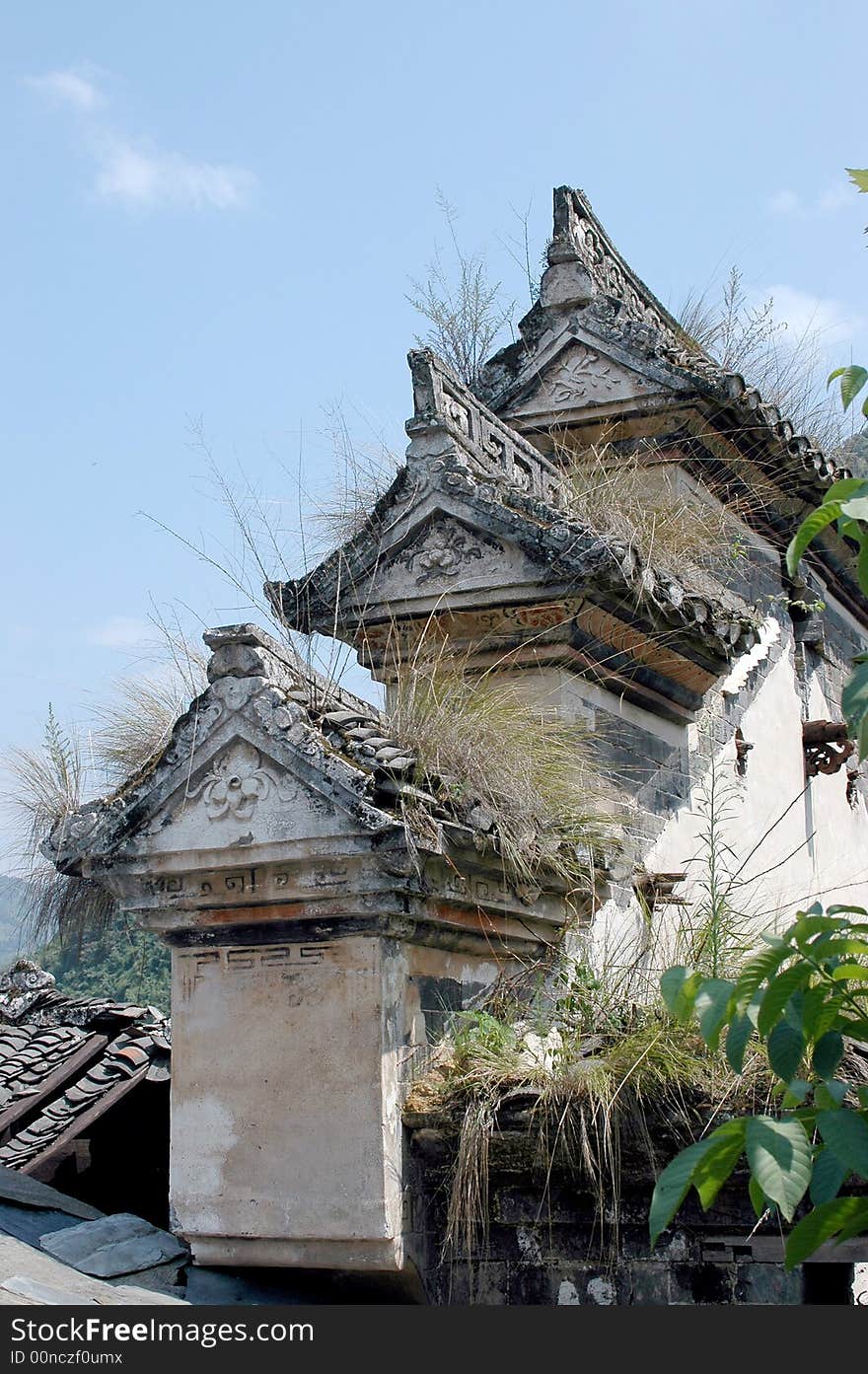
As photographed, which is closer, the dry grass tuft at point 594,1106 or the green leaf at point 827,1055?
the green leaf at point 827,1055

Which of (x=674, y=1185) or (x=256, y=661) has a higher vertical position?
(x=256, y=661)

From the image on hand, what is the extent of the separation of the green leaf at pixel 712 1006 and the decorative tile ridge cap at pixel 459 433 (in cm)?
417

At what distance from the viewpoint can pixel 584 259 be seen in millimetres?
8867

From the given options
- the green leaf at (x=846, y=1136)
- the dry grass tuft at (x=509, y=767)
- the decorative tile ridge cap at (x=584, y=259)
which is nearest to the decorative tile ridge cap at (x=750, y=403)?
the decorative tile ridge cap at (x=584, y=259)

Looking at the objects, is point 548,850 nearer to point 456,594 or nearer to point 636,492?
point 456,594

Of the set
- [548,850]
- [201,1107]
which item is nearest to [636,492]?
[548,850]

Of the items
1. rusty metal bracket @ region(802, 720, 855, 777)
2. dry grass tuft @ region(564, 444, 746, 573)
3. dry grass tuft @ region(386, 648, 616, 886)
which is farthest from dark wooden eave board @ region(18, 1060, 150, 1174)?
rusty metal bracket @ region(802, 720, 855, 777)

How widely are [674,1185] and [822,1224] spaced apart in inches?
12.1

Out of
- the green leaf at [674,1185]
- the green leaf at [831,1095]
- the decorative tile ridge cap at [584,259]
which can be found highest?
the decorative tile ridge cap at [584,259]

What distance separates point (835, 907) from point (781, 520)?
6653 millimetres

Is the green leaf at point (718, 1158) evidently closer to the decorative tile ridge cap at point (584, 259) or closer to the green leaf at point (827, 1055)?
the green leaf at point (827, 1055)

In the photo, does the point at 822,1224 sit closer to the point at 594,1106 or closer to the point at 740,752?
the point at 594,1106

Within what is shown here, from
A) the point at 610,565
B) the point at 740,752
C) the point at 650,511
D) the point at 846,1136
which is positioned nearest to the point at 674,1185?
the point at 846,1136

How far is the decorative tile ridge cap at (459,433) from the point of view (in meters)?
6.68
